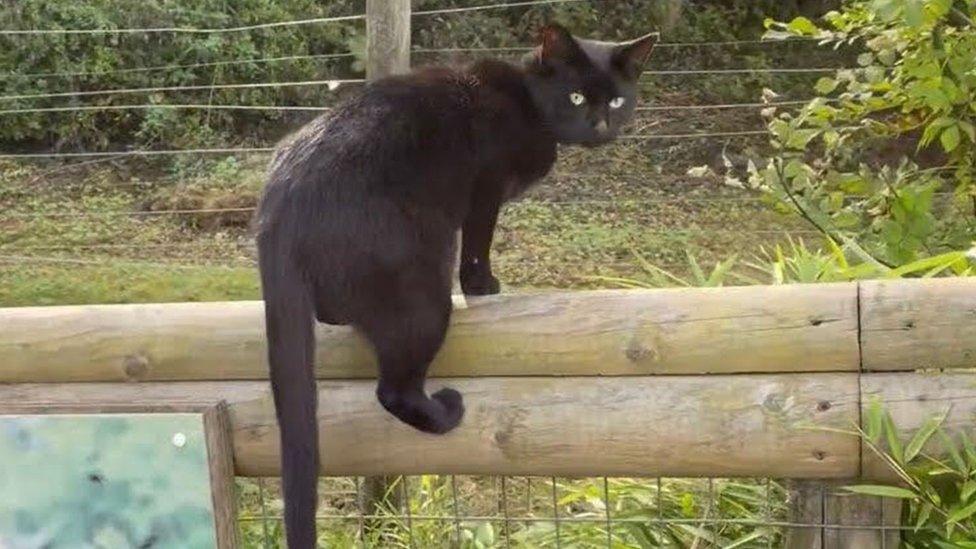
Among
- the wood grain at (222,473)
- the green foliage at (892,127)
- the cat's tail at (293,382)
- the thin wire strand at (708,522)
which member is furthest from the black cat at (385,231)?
the green foliage at (892,127)

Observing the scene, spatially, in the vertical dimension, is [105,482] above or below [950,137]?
below

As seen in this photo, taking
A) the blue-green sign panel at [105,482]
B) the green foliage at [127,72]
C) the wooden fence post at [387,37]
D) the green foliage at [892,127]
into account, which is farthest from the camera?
the green foliage at [127,72]

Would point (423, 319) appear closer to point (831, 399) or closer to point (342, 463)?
point (342, 463)

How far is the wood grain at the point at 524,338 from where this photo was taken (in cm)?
207

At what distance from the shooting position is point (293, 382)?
6.29ft

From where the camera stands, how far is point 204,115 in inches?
220

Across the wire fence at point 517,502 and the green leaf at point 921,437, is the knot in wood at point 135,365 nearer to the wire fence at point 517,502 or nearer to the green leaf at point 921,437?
the wire fence at point 517,502

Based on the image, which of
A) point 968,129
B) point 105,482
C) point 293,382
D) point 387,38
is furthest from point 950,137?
point 105,482

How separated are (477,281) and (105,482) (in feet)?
2.57

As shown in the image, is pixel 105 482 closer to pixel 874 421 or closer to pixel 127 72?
pixel 874 421

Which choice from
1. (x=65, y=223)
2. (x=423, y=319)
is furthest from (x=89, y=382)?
(x=65, y=223)

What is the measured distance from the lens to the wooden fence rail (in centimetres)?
204

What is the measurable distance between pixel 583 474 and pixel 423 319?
1.37ft

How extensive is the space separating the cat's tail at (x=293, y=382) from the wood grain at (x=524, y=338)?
0.87 ft
